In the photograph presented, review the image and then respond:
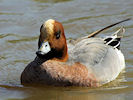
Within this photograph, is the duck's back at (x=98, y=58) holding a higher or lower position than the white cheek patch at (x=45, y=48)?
lower

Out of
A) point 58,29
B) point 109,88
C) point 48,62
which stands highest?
point 58,29

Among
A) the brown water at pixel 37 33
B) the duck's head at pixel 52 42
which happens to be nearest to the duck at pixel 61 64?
the duck's head at pixel 52 42

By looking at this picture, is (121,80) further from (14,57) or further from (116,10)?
(116,10)

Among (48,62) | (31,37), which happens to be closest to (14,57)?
(31,37)

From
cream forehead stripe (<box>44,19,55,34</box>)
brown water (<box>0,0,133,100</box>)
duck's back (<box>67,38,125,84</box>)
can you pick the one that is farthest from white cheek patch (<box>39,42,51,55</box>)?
brown water (<box>0,0,133,100</box>)

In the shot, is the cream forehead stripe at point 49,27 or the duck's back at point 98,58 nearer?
the cream forehead stripe at point 49,27

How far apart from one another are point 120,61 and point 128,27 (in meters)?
1.95

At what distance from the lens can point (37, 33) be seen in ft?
33.8

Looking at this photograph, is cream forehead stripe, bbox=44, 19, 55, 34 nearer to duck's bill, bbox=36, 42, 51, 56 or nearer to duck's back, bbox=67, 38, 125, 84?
duck's bill, bbox=36, 42, 51, 56

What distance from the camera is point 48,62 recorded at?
7.21 meters

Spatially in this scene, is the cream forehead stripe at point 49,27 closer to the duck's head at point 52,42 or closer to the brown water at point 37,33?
the duck's head at point 52,42

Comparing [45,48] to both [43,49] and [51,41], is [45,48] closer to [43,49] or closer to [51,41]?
[43,49]

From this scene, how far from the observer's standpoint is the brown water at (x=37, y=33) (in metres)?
7.23

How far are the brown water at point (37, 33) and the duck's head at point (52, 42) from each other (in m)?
0.59
